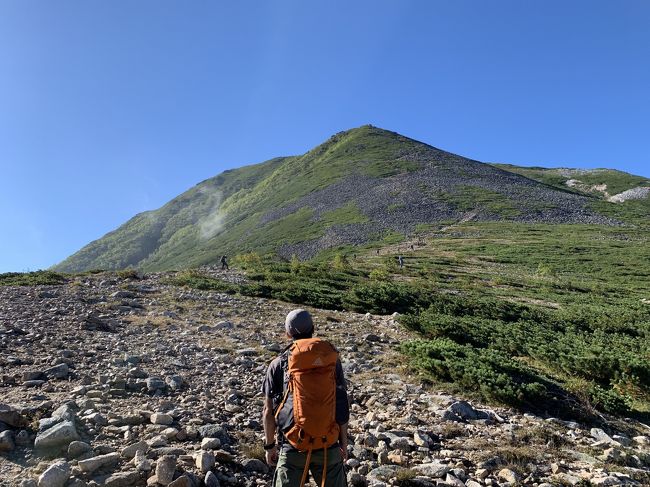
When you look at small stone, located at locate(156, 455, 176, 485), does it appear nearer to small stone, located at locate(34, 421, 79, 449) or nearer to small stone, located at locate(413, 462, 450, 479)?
small stone, located at locate(34, 421, 79, 449)

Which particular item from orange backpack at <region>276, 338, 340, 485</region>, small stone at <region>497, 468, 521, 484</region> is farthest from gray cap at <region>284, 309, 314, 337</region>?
small stone at <region>497, 468, 521, 484</region>

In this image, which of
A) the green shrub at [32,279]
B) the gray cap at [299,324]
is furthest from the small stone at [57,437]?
the green shrub at [32,279]

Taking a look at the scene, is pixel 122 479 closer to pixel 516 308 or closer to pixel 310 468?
pixel 310 468

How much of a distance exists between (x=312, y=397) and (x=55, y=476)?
3.12m

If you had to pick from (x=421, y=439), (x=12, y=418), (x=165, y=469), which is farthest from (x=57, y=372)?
(x=421, y=439)

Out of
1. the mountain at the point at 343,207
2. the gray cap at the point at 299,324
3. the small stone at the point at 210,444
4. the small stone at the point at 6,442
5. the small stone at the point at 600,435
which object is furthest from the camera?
the mountain at the point at 343,207

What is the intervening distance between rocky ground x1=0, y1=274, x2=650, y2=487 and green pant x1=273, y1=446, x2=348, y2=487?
135 centimetres

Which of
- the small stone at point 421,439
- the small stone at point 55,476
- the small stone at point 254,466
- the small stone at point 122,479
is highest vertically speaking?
the small stone at point 55,476

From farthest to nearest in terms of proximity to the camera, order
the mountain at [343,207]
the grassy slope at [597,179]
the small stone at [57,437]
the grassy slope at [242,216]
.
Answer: the grassy slope at [597,179] < the grassy slope at [242,216] < the mountain at [343,207] < the small stone at [57,437]

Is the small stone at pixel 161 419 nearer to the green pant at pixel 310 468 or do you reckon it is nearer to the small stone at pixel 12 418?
the small stone at pixel 12 418

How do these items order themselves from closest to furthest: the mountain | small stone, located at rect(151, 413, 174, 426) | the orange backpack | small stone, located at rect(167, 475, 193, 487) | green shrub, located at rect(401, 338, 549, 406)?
the orange backpack, small stone, located at rect(167, 475, 193, 487), small stone, located at rect(151, 413, 174, 426), green shrub, located at rect(401, 338, 549, 406), the mountain

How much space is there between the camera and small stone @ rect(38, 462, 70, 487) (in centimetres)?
454

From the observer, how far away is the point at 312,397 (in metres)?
3.84

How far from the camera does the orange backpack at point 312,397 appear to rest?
383 cm
